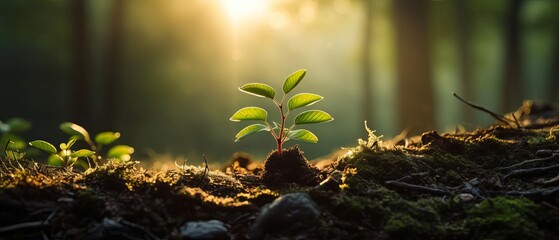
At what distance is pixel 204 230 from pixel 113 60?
15870mm

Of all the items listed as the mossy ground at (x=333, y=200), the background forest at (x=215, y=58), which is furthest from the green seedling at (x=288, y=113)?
the background forest at (x=215, y=58)

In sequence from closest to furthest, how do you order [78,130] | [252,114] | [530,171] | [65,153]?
[252,114]
[530,171]
[65,153]
[78,130]

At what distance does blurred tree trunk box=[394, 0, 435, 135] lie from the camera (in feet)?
33.9

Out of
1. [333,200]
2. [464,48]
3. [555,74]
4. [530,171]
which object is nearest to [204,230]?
[333,200]

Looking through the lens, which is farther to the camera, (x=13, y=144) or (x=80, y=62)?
(x=80, y=62)

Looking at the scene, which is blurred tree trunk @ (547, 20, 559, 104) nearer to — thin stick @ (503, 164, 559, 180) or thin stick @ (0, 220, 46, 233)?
thin stick @ (503, 164, 559, 180)

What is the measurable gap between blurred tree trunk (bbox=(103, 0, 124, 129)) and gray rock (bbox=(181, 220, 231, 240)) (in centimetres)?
1494

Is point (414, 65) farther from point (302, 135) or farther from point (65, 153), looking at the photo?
point (65, 153)

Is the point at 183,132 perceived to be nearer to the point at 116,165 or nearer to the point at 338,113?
the point at 338,113

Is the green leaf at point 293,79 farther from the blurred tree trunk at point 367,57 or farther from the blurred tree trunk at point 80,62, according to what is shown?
the blurred tree trunk at point 367,57

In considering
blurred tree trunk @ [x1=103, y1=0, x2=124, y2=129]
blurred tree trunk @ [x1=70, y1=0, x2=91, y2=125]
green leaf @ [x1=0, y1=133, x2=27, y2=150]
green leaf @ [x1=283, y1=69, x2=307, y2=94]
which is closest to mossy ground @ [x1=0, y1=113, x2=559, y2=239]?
green leaf @ [x1=283, y1=69, x2=307, y2=94]

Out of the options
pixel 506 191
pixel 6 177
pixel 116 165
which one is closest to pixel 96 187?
pixel 116 165

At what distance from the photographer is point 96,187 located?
2.41 m

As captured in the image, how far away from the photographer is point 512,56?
61.0 feet
